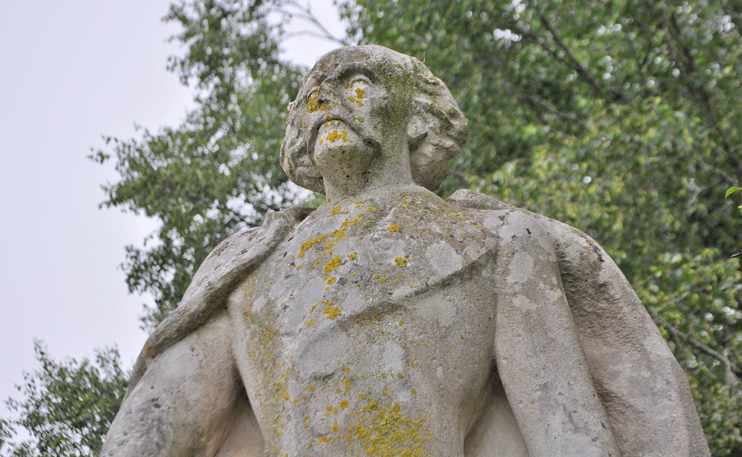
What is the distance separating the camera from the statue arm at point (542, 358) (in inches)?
76.6

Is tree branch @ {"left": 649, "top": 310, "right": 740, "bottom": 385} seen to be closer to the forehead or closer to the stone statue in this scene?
the stone statue

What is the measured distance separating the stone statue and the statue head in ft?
0.31

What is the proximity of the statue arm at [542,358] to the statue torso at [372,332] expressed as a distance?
0.22 ft

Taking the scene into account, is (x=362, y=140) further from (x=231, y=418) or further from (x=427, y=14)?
(x=427, y=14)

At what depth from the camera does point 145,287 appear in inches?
354

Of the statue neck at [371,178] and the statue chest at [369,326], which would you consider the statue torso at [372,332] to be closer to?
the statue chest at [369,326]

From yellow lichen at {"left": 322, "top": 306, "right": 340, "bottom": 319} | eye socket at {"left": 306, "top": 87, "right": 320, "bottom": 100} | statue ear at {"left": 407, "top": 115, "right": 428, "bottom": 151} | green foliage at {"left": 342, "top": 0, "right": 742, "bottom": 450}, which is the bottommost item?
green foliage at {"left": 342, "top": 0, "right": 742, "bottom": 450}

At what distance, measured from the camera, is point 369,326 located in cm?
206

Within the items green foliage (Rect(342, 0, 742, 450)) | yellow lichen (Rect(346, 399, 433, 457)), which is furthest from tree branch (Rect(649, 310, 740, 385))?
yellow lichen (Rect(346, 399, 433, 457))

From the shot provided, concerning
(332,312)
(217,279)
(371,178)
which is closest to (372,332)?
(332,312)

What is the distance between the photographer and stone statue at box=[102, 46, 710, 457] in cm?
A: 196

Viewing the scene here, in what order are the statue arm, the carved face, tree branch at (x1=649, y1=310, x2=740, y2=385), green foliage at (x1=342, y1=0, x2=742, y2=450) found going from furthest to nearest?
green foliage at (x1=342, y1=0, x2=742, y2=450) → tree branch at (x1=649, y1=310, x2=740, y2=385) → the carved face → the statue arm

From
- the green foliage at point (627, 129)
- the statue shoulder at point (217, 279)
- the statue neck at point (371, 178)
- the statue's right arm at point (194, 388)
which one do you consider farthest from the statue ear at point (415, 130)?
the green foliage at point (627, 129)

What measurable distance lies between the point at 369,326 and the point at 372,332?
2 cm
